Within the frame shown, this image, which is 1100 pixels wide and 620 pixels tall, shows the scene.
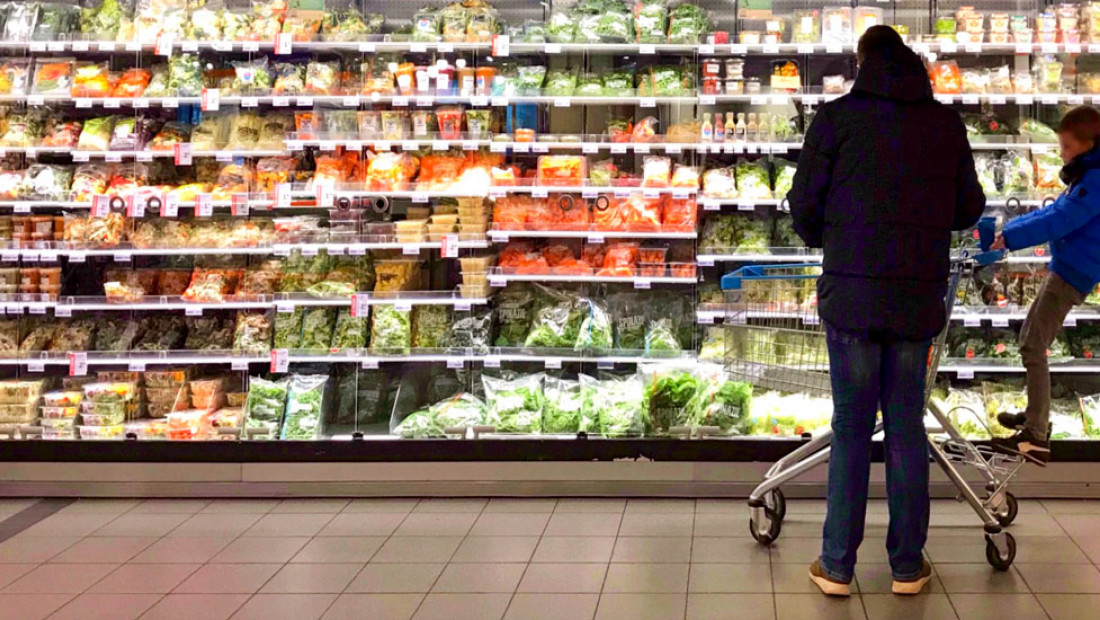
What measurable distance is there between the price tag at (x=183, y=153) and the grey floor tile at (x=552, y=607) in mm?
3059

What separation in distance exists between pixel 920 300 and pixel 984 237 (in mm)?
634

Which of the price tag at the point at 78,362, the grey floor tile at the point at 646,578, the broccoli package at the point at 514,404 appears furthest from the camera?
the price tag at the point at 78,362

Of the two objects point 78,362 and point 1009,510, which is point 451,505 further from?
point 1009,510

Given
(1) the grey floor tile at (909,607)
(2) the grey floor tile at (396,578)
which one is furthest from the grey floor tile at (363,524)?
(1) the grey floor tile at (909,607)

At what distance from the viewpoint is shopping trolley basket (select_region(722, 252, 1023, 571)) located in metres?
4.29

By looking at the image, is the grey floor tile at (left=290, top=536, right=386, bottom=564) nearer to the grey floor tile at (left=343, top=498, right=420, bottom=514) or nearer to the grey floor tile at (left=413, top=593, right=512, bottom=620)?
the grey floor tile at (left=343, top=498, right=420, bottom=514)

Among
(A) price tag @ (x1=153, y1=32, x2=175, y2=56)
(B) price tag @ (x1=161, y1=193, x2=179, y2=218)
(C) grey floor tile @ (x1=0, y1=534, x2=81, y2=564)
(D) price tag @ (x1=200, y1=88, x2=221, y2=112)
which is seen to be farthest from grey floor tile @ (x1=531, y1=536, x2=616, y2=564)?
(A) price tag @ (x1=153, y1=32, x2=175, y2=56)

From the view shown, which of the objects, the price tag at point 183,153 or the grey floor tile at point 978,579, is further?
the price tag at point 183,153

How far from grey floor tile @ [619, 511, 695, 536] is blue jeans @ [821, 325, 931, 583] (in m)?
0.97

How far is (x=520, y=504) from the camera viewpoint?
530 cm

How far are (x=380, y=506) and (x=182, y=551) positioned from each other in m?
0.96

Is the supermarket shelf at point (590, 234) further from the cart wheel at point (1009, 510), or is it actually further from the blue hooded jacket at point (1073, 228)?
the cart wheel at point (1009, 510)

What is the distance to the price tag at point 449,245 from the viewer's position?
18.6 ft

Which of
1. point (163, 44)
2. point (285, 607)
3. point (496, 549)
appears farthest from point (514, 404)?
point (163, 44)
